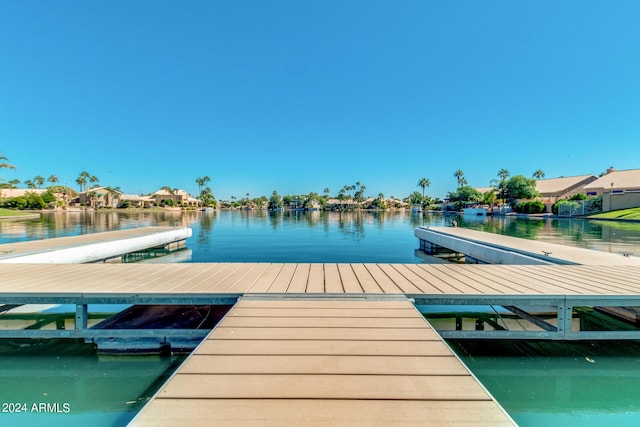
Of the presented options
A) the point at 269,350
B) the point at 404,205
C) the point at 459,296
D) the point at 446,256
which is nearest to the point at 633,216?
the point at 446,256

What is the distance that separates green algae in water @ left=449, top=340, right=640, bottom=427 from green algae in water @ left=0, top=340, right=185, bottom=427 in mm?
3687

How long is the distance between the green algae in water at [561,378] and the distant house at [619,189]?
1782 inches

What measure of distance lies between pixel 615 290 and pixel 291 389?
4249 millimetres

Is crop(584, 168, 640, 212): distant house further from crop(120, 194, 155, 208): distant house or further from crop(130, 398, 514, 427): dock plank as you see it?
crop(120, 194, 155, 208): distant house

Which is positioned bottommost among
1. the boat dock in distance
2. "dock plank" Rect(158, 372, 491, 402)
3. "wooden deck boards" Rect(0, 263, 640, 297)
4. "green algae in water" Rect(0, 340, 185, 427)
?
"green algae in water" Rect(0, 340, 185, 427)

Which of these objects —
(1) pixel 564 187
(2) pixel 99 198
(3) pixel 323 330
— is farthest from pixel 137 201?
(1) pixel 564 187

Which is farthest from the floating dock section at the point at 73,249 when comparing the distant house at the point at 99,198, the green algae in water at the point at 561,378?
the distant house at the point at 99,198

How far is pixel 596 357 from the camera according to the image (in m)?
3.84

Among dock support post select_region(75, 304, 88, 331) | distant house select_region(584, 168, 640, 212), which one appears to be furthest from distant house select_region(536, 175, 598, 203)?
dock support post select_region(75, 304, 88, 331)

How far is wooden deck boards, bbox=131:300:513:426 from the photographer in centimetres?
143

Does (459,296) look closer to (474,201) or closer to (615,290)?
(615,290)

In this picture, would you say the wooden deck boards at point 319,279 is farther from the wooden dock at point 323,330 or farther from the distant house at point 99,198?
the distant house at point 99,198

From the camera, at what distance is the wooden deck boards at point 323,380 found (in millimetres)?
1433

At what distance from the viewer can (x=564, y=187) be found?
60.8 m
